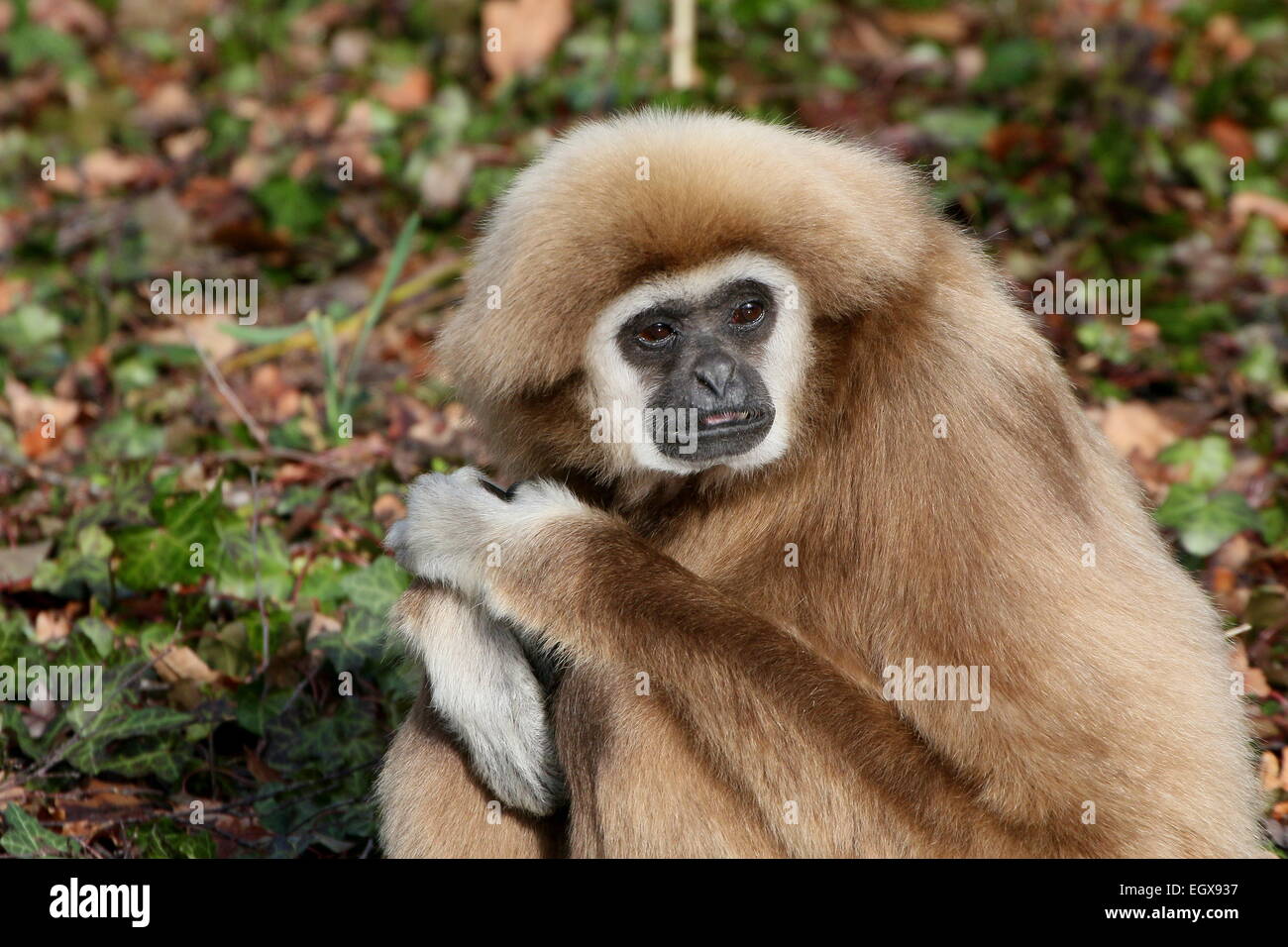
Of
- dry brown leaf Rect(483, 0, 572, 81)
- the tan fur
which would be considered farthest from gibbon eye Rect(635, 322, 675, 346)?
dry brown leaf Rect(483, 0, 572, 81)

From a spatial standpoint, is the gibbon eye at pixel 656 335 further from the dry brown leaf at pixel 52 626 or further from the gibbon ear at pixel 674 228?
the dry brown leaf at pixel 52 626

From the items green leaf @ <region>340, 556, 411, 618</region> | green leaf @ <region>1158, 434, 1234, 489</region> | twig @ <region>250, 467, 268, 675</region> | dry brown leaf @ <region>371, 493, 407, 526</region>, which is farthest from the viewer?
dry brown leaf @ <region>371, 493, 407, 526</region>

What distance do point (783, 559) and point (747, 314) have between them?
2.66 feet

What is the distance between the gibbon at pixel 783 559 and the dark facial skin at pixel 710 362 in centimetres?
1

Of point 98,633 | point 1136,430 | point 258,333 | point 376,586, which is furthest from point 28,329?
point 1136,430

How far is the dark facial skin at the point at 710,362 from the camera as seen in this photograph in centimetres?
466

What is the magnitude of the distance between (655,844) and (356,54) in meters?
9.84

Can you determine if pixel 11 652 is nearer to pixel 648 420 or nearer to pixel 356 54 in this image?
pixel 648 420

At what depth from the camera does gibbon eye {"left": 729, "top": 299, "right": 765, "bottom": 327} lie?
4773mm

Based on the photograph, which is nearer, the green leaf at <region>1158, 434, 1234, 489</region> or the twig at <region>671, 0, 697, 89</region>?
the green leaf at <region>1158, 434, 1234, 489</region>

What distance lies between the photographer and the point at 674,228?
4629mm

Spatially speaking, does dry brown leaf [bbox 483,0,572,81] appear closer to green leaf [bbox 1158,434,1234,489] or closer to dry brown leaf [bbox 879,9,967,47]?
dry brown leaf [bbox 879,9,967,47]
